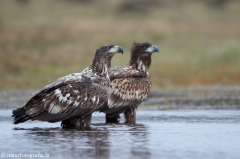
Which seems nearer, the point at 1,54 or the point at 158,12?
the point at 1,54

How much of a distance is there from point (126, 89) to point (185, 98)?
20.2 feet

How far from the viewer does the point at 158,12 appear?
6594 cm

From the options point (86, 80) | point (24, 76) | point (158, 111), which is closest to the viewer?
point (86, 80)

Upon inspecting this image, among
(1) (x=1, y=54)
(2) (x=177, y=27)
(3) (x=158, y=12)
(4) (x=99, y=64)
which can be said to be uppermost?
(3) (x=158, y=12)

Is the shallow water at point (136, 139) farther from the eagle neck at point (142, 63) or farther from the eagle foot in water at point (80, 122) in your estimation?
the eagle neck at point (142, 63)

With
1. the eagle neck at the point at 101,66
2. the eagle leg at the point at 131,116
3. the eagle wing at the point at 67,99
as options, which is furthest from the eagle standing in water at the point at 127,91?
the eagle wing at the point at 67,99

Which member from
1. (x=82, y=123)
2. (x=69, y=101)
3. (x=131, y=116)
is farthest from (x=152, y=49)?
(x=69, y=101)

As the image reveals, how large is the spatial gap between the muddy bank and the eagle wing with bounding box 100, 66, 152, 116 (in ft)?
10.3

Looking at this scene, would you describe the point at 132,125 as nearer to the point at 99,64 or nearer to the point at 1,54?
the point at 99,64

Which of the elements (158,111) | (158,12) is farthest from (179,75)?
(158,12)

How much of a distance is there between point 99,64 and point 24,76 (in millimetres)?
12332

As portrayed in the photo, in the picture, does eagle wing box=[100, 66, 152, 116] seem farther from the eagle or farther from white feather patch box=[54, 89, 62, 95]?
white feather patch box=[54, 89, 62, 95]

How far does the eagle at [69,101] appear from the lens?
12.1m

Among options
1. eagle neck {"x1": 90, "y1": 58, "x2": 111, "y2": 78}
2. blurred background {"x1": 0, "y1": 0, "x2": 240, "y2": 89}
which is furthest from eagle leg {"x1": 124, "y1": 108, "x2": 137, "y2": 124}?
blurred background {"x1": 0, "y1": 0, "x2": 240, "y2": 89}
